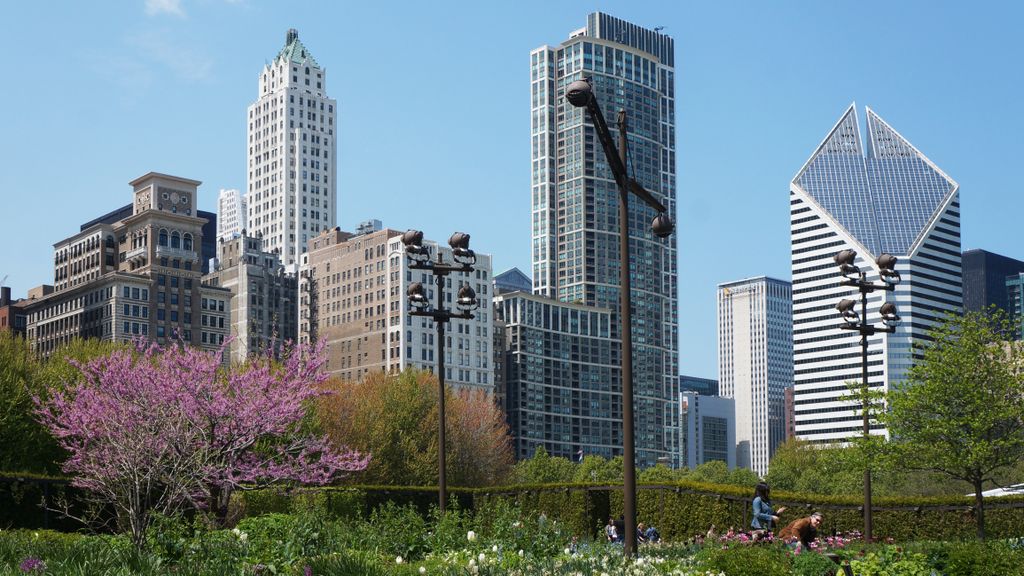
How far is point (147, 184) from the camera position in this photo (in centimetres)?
17688

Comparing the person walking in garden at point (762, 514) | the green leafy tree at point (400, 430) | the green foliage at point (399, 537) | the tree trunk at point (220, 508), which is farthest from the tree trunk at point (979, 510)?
the green leafy tree at point (400, 430)

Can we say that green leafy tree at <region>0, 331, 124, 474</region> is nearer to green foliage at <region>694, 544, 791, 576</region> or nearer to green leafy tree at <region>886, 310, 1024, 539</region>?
green leafy tree at <region>886, 310, 1024, 539</region>

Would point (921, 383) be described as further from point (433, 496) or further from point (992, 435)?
point (433, 496)

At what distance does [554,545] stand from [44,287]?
181881 millimetres

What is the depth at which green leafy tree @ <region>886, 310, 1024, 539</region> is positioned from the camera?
108 ft

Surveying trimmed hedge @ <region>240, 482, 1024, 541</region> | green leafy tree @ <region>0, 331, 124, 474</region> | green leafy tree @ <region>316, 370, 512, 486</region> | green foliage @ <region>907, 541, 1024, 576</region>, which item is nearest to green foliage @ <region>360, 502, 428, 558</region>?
trimmed hedge @ <region>240, 482, 1024, 541</region>

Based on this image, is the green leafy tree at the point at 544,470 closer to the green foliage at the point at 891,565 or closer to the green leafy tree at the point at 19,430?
the green leafy tree at the point at 19,430

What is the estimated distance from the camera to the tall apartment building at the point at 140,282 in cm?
16238

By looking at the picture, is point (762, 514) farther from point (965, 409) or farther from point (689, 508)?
point (689, 508)

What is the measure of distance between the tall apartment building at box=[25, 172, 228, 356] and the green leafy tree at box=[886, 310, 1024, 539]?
451 ft

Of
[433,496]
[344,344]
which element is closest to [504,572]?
[433,496]

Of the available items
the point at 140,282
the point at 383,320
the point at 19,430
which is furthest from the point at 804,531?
the point at 383,320

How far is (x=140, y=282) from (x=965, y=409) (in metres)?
144

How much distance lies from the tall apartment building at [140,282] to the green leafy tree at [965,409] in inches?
5416
